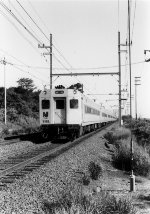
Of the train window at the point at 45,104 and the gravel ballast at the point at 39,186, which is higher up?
the train window at the point at 45,104

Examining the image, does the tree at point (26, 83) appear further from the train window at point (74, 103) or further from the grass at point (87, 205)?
the grass at point (87, 205)

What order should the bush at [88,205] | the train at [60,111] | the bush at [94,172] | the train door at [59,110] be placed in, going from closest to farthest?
the bush at [88,205], the bush at [94,172], the train at [60,111], the train door at [59,110]

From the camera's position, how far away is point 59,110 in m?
19.8

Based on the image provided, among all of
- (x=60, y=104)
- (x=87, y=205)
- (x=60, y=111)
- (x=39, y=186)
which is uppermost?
(x=60, y=104)

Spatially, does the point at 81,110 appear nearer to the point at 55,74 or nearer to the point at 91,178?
the point at 55,74

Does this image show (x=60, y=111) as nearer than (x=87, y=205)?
No

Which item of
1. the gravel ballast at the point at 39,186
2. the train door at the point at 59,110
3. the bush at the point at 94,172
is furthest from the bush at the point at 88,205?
the train door at the point at 59,110

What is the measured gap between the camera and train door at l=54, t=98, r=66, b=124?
64.3 ft

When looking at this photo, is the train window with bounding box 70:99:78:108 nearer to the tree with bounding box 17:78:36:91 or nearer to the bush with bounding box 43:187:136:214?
the bush with bounding box 43:187:136:214

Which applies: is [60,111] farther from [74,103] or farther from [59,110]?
[74,103]

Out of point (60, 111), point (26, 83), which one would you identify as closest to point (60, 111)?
point (60, 111)

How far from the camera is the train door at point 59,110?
19.6 m

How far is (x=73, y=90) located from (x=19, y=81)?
68158 millimetres

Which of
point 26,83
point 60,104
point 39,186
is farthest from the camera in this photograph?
point 26,83
